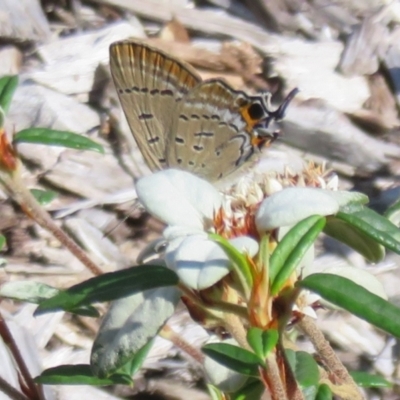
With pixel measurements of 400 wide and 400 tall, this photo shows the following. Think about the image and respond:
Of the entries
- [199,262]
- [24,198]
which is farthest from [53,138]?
[199,262]

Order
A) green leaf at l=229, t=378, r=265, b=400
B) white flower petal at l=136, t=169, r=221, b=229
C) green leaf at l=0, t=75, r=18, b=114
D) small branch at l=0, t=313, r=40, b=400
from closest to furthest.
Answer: white flower petal at l=136, t=169, r=221, b=229
green leaf at l=229, t=378, r=265, b=400
small branch at l=0, t=313, r=40, b=400
green leaf at l=0, t=75, r=18, b=114

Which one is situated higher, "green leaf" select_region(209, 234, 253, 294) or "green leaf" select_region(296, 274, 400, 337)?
"green leaf" select_region(209, 234, 253, 294)

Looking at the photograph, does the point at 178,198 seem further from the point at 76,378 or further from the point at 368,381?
the point at 368,381

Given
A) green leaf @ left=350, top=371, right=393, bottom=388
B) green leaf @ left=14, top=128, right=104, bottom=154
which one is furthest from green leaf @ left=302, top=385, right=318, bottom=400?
green leaf @ left=14, top=128, right=104, bottom=154

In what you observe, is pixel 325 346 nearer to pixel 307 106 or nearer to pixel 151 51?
pixel 151 51

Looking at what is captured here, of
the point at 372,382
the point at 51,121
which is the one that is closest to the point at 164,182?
the point at 372,382

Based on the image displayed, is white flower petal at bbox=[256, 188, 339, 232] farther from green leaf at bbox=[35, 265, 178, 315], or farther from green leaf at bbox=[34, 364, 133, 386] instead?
green leaf at bbox=[34, 364, 133, 386]

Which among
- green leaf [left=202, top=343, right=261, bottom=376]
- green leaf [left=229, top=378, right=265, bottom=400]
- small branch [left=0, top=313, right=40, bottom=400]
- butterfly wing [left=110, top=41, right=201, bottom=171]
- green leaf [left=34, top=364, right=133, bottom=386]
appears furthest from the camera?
butterfly wing [left=110, top=41, right=201, bottom=171]
